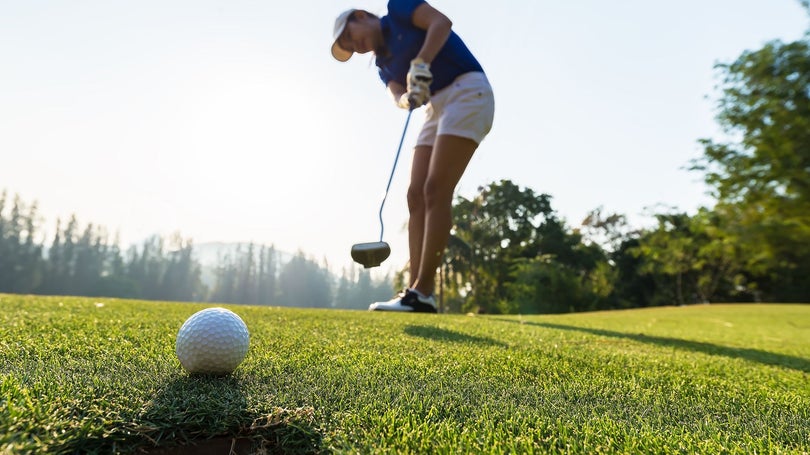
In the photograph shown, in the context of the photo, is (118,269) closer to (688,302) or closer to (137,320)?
(688,302)

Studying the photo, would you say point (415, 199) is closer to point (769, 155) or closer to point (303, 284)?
point (769, 155)

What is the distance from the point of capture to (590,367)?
6.95ft

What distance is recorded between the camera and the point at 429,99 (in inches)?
176

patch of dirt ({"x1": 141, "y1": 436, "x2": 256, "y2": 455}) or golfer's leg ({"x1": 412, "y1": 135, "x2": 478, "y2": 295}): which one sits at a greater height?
golfer's leg ({"x1": 412, "y1": 135, "x2": 478, "y2": 295})

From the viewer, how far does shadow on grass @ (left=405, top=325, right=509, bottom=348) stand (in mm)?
2699

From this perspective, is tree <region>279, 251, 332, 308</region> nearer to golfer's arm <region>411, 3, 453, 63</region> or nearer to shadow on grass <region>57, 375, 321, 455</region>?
golfer's arm <region>411, 3, 453, 63</region>

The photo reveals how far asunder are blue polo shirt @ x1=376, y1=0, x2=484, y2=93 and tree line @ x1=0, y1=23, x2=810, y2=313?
44.9 feet

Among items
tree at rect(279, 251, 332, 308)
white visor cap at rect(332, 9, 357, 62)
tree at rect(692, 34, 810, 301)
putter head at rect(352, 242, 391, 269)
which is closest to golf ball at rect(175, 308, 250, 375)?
putter head at rect(352, 242, 391, 269)

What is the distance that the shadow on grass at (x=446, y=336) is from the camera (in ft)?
8.86

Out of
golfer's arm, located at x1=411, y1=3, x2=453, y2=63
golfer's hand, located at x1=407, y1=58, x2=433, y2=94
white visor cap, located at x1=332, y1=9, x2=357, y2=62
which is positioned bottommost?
golfer's hand, located at x1=407, y1=58, x2=433, y2=94

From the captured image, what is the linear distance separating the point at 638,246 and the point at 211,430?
39925mm

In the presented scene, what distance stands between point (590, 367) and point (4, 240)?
91.4 m

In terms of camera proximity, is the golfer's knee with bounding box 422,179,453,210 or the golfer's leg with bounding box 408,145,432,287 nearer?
the golfer's knee with bounding box 422,179,453,210

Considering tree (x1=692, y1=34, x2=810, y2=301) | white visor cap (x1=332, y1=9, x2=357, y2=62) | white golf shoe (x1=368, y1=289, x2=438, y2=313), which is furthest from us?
tree (x1=692, y1=34, x2=810, y2=301)
